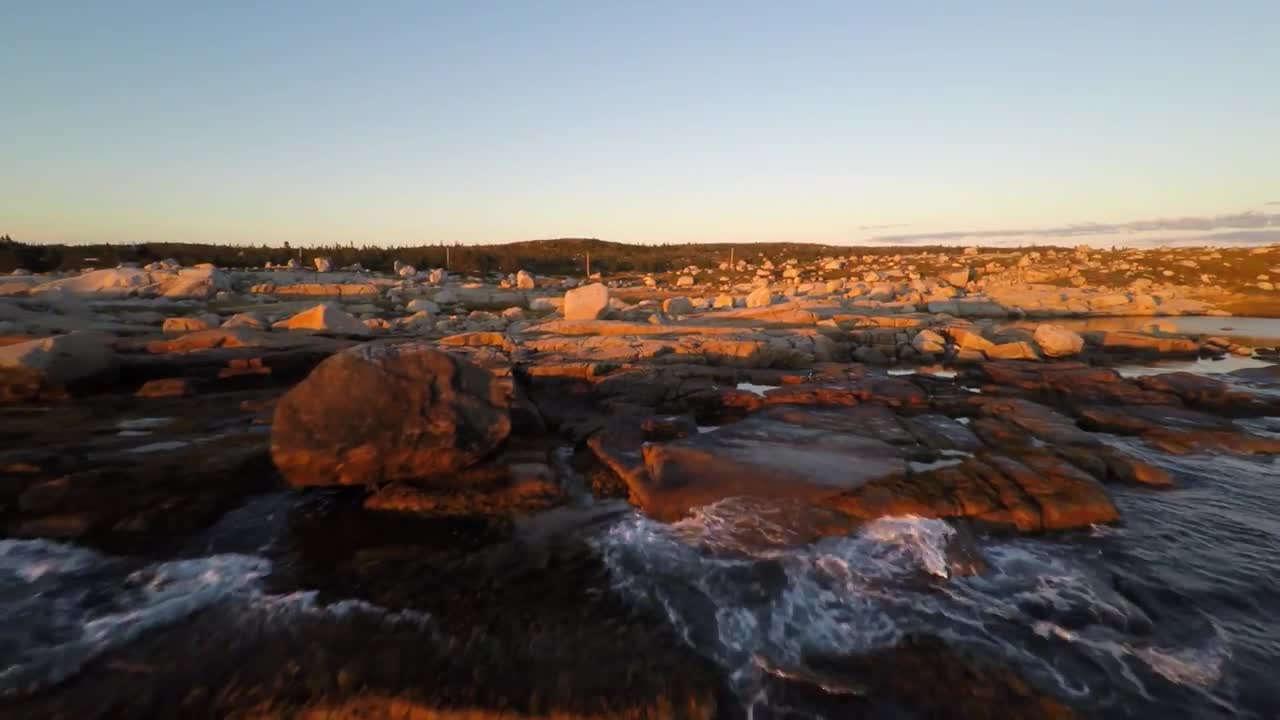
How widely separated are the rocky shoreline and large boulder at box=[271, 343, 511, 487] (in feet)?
0.12

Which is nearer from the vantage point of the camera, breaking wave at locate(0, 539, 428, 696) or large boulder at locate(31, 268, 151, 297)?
breaking wave at locate(0, 539, 428, 696)

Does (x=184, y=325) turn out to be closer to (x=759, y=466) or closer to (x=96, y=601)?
(x=96, y=601)

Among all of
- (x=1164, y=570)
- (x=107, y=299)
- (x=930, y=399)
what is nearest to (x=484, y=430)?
(x=1164, y=570)

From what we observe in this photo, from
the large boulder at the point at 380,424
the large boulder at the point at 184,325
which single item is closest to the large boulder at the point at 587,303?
the large boulder at the point at 184,325

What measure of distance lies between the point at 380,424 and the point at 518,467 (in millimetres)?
1959

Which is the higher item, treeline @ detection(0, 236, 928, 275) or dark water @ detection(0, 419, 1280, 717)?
treeline @ detection(0, 236, 928, 275)

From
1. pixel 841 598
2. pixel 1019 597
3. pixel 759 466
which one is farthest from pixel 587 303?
pixel 1019 597

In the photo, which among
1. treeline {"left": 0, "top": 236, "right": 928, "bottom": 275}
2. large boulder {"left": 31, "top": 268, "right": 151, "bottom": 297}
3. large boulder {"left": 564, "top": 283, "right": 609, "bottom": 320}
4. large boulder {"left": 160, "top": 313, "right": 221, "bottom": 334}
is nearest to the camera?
large boulder {"left": 160, "top": 313, "right": 221, "bottom": 334}

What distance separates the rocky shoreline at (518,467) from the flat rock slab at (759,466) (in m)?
0.04

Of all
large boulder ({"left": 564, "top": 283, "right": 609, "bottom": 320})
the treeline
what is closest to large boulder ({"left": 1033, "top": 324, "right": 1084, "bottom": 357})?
large boulder ({"left": 564, "top": 283, "right": 609, "bottom": 320})

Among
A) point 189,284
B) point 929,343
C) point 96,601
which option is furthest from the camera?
point 189,284

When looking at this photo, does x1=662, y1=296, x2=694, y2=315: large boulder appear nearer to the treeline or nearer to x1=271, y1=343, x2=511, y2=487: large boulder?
x1=271, y1=343, x2=511, y2=487: large boulder

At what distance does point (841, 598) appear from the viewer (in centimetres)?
545

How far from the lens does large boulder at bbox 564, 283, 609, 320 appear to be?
20328 millimetres
